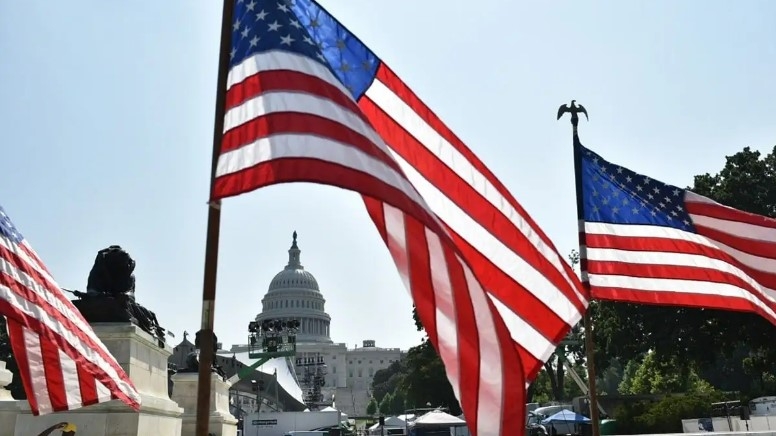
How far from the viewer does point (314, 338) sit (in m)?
168

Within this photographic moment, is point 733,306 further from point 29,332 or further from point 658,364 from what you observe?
point 658,364

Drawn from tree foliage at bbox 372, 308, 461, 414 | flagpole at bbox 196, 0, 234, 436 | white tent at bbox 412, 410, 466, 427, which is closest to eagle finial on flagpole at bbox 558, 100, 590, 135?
flagpole at bbox 196, 0, 234, 436

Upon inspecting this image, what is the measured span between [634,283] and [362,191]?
19.5 ft

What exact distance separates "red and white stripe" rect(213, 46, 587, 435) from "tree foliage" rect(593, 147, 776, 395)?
29.7 meters

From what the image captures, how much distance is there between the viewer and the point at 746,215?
11.0m

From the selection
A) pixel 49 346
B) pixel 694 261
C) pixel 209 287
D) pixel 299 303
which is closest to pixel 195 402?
pixel 49 346

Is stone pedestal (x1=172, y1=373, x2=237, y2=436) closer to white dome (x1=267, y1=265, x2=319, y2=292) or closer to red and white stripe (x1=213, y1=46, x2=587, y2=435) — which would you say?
red and white stripe (x1=213, y1=46, x2=587, y2=435)

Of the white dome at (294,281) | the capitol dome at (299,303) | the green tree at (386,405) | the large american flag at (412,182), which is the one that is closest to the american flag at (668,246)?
the large american flag at (412,182)

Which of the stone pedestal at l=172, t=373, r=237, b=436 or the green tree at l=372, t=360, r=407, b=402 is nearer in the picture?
the stone pedestal at l=172, t=373, r=237, b=436

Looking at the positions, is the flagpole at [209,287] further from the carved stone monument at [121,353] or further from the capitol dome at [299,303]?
the capitol dome at [299,303]

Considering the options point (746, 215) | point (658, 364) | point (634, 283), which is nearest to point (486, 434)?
point (634, 283)

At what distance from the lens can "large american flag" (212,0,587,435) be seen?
5633 millimetres

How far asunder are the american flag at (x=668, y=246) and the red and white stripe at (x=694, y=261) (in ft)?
0.04

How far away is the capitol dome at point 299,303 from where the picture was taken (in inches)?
6358
